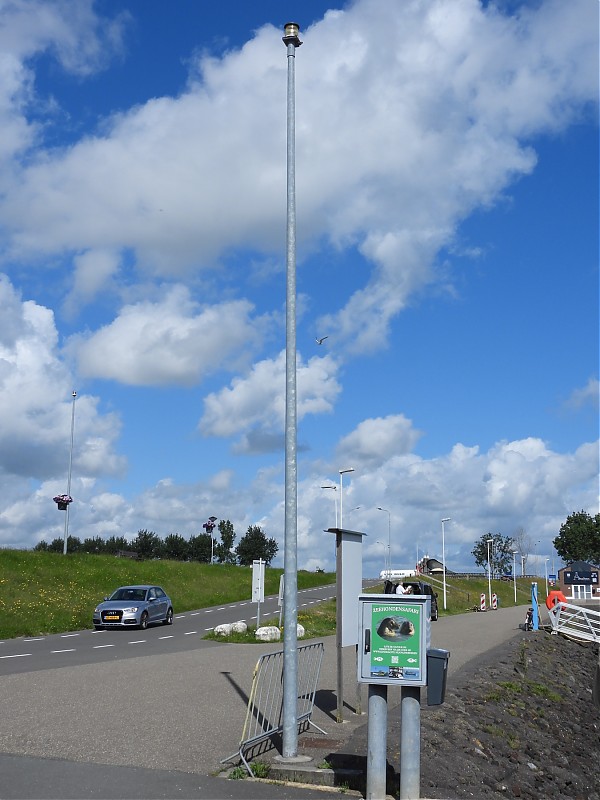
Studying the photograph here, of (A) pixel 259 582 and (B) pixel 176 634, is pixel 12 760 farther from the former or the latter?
(B) pixel 176 634

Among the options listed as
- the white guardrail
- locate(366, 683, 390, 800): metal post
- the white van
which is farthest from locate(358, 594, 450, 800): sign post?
the white van

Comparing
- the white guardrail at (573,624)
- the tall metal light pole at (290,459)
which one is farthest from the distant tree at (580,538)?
the tall metal light pole at (290,459)

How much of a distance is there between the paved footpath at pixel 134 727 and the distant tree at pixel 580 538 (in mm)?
134742

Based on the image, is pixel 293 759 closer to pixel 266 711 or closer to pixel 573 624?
pixel 266 711

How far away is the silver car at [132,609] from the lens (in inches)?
1289

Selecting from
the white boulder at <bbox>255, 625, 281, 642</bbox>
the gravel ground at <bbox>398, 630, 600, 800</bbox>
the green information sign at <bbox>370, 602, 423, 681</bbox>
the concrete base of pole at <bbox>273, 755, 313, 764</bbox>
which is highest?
the green information sign at <bbox>370, 602, 423, 681</bbox>

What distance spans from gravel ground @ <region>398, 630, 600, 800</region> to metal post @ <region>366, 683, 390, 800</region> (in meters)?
0.59

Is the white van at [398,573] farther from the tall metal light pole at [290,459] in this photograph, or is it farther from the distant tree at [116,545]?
the tall metal light pole at [290,459]

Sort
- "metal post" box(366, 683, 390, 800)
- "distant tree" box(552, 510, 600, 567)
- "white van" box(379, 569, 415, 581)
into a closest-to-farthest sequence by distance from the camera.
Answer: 1. "metal post" box(366, 683, 390, 800)
2. "white van" box(379, 569, 415, 581)
3. "distant tree" box(552, 510, 600, 567)

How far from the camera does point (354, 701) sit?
1495cm

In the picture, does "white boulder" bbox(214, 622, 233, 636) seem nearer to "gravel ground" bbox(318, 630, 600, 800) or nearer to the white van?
"gravel ground" bbox(318, 630, 600, 800)

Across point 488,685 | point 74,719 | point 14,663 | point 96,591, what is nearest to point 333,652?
point 488,685

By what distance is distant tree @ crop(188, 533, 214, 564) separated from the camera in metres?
120

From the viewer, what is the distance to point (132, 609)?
108ft
